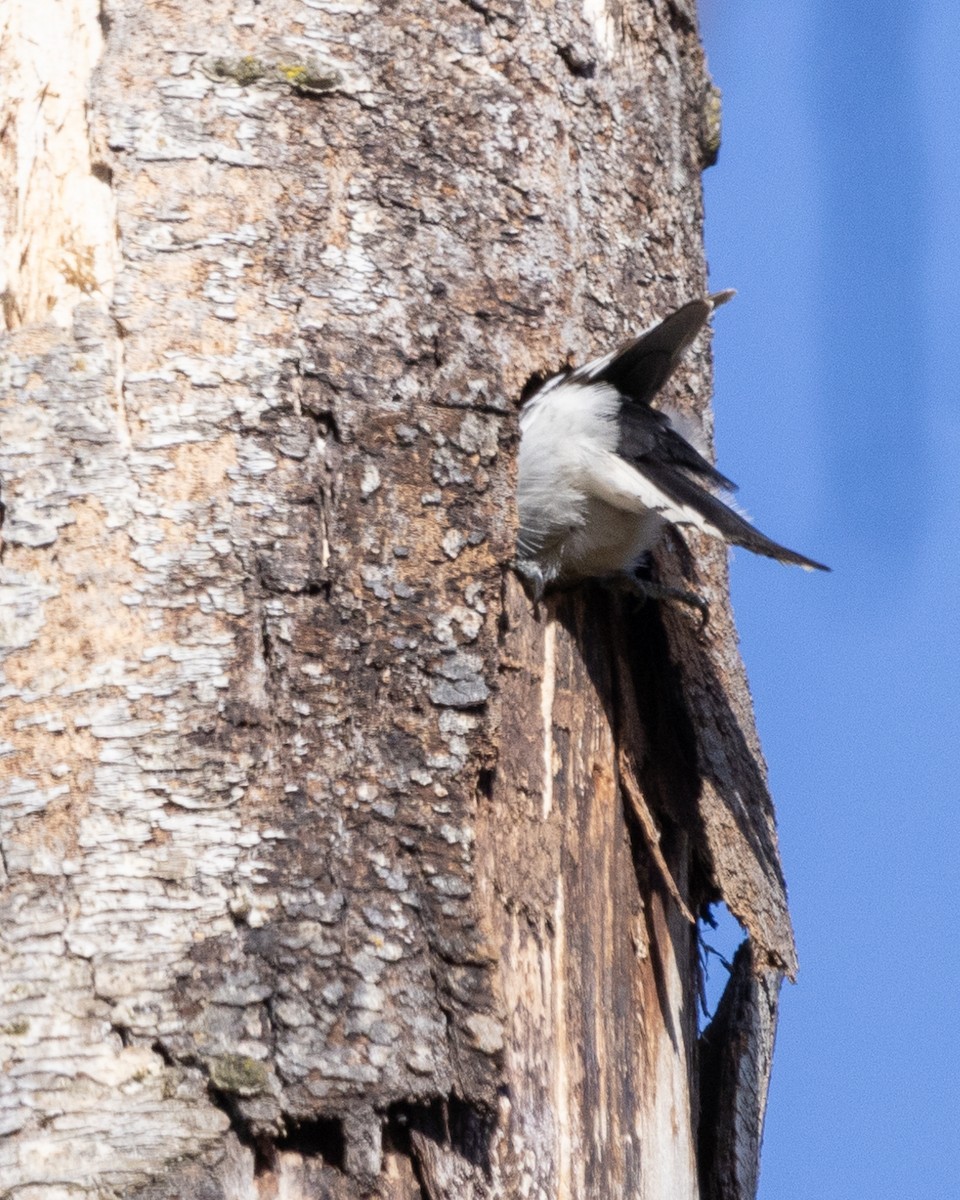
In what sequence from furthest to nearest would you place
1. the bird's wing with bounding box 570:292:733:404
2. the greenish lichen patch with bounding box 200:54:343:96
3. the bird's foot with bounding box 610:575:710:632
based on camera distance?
the bird's foot with bounding box 610:575:710:632
the bird's wing with bounding box 570:292:733:404
the greenish lichen patch with bounding box 200:54:343:96

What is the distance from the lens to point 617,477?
8.00 ft

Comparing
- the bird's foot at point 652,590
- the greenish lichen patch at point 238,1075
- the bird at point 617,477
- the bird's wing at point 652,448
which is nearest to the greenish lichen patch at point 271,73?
the bird at point 617,477

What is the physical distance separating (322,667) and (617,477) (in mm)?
778

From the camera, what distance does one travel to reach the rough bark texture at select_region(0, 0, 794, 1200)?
169cm

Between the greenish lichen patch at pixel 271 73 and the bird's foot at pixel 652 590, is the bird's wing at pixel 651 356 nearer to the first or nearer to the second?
the bird's foot at pixel 652 590

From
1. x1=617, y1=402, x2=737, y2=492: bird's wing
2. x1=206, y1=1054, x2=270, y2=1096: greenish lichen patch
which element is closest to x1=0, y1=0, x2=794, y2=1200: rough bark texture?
x1=206, y1=1054, x2=270, y2=1096: greenish lichen patch

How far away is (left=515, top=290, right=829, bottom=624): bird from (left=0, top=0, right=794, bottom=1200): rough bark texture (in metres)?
0.07

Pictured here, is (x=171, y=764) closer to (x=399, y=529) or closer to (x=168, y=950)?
(x=168, y=950)

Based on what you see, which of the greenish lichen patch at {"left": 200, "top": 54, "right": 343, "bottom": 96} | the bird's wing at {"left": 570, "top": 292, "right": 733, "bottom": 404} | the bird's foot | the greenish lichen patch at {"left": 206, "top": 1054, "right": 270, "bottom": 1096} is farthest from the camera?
the bird's foot

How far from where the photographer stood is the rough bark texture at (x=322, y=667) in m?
1.69

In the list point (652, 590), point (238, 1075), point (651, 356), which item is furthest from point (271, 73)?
point (238, 1075)

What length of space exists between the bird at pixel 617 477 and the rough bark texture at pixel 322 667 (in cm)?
7

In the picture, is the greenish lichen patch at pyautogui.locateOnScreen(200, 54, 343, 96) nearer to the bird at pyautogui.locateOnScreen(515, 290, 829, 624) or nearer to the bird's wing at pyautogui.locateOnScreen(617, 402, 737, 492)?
the bird at pyautogui.locateOnScreen(515, 290, 829, 624)

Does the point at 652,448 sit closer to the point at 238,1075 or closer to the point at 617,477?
the point at 617,477
